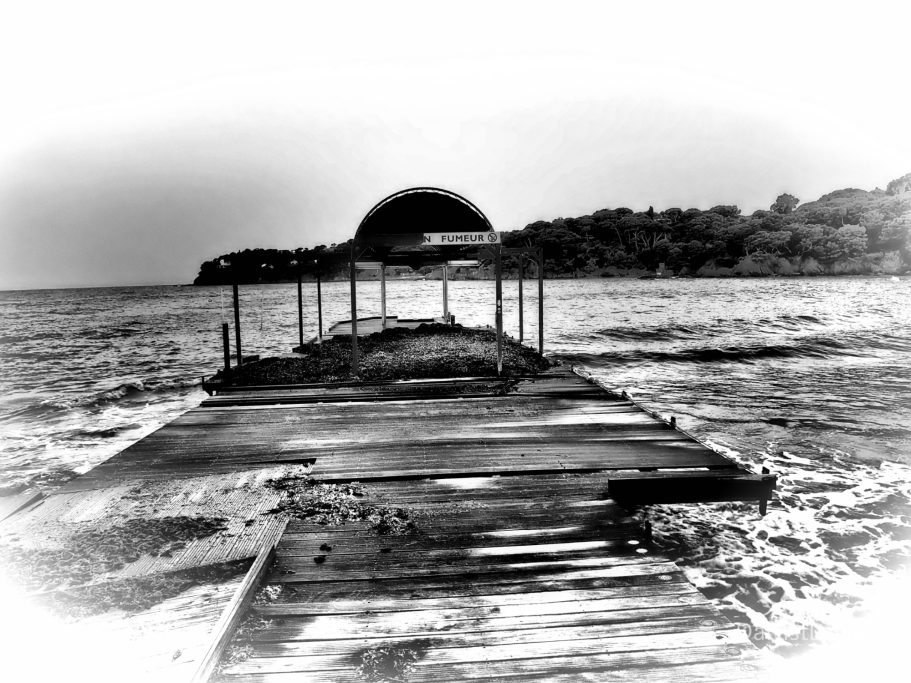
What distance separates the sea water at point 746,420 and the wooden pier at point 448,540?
2.64ft

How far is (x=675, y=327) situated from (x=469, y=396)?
27032mm

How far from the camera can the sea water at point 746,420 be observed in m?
4.80

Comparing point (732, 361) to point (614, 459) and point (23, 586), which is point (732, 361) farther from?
point (23, 586)

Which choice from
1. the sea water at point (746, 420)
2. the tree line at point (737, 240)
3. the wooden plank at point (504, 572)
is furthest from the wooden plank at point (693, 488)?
the tree line at point (737, 240)

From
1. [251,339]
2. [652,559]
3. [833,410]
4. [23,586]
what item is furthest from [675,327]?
[23,586]

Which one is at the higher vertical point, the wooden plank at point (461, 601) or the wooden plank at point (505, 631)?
the wooden plank at point (461, 601)

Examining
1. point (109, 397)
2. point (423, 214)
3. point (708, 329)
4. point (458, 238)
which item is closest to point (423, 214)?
point (423, 214)

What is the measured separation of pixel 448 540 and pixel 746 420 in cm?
943

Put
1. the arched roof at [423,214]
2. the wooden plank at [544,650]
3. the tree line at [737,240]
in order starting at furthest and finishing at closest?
the tree line at [737,240] → the arched roof at [423,214] → the wooden plank at [544,650]

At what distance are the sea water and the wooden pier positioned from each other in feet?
2.64

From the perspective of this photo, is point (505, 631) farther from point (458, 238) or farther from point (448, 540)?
point (458, 238)

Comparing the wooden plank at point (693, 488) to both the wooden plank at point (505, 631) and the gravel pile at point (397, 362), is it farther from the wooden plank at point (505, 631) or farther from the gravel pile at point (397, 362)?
the gravel pile at point (397, 362)

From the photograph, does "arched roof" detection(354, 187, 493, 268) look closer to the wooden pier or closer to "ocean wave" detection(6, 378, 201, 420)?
the wooden pier

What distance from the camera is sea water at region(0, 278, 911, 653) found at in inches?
189
